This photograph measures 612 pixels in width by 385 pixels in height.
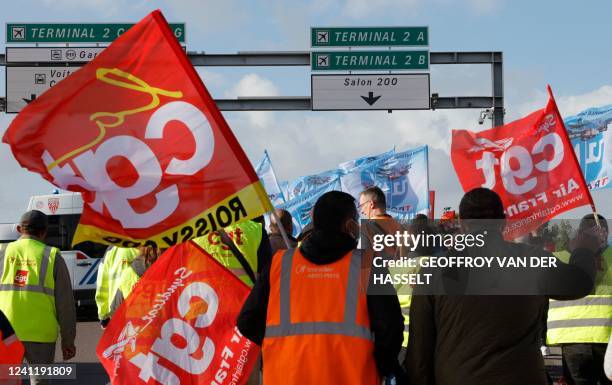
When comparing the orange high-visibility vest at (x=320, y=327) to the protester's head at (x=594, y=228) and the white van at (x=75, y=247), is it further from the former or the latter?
the white van at (x=75, y=247)

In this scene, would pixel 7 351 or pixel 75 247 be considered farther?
pixel 75 247

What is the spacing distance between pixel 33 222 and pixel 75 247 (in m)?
15.8

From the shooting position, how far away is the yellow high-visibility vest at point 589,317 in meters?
7.39

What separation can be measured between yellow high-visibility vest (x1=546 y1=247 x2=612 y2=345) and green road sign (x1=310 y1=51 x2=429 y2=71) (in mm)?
15261

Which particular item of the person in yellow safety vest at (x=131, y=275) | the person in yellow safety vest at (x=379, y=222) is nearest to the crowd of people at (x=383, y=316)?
the person in yellow safety vest at (x=379, y=222)

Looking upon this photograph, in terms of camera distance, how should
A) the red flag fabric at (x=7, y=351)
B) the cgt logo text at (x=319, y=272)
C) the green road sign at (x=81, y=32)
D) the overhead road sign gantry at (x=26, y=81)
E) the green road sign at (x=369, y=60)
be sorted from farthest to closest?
the overhead road sign gantry at (x=26, y=81), the green road sign at (x=369, y=60), the green road sign at (x=81, y=32), the cgt logo text at (x=319, y=272), the red flag fabric at (x=7, y=351)

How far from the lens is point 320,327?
4734mm

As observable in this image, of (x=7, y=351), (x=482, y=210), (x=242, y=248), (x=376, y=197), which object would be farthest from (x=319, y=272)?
(x=376, y=197)

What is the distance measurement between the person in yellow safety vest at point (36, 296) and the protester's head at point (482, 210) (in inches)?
148

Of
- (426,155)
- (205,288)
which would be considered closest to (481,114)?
(426,155)

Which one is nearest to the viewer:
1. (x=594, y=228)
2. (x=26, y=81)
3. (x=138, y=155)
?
(x=138, y=155)

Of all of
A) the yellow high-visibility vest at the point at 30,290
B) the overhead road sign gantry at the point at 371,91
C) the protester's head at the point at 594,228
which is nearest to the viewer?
the protester's head at the point at 594,228

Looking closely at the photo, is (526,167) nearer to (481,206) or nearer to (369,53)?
(481,206)

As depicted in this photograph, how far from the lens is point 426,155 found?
59.8 feet
